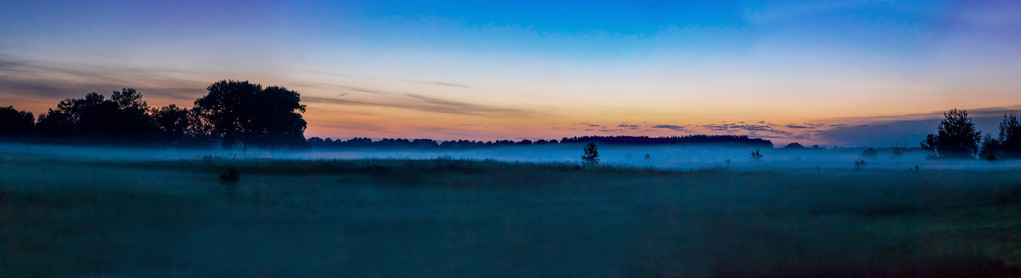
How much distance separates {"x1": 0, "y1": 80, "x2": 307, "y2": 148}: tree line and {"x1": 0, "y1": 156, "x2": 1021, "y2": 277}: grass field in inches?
1360

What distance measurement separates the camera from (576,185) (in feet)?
90.1

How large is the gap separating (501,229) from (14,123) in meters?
70.9

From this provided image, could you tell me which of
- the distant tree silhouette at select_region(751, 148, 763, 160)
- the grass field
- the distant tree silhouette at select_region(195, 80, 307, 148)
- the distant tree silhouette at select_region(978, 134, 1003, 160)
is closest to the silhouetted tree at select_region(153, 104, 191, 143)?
the distant tree silhouette at select_region(195, 80, 307, 148)

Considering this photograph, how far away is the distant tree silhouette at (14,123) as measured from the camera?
60.2m

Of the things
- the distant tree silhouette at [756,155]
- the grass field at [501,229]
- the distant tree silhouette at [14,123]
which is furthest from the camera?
the distant tree silhouette at [14,123]

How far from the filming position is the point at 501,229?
48.5 ft

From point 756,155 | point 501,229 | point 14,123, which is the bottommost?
point 501,229

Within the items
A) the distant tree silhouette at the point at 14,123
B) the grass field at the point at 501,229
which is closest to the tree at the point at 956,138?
the grass field at the point at 501,229

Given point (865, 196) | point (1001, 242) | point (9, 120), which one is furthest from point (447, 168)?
point (9, 120)

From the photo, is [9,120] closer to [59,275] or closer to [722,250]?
[59,275]

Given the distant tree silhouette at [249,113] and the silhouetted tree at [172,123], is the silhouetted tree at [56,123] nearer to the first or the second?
the silhouetted tree at [172,123]

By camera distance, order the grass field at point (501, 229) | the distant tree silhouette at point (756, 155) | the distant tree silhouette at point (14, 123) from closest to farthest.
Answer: the grass field at point (501, 229)
the distant tree silhouette at point (756, 155)
the distant tree silhouette at point (14, 123)

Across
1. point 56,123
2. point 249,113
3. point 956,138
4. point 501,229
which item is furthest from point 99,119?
point 956,138

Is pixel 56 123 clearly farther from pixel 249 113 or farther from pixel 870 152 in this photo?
pixel 870 152
